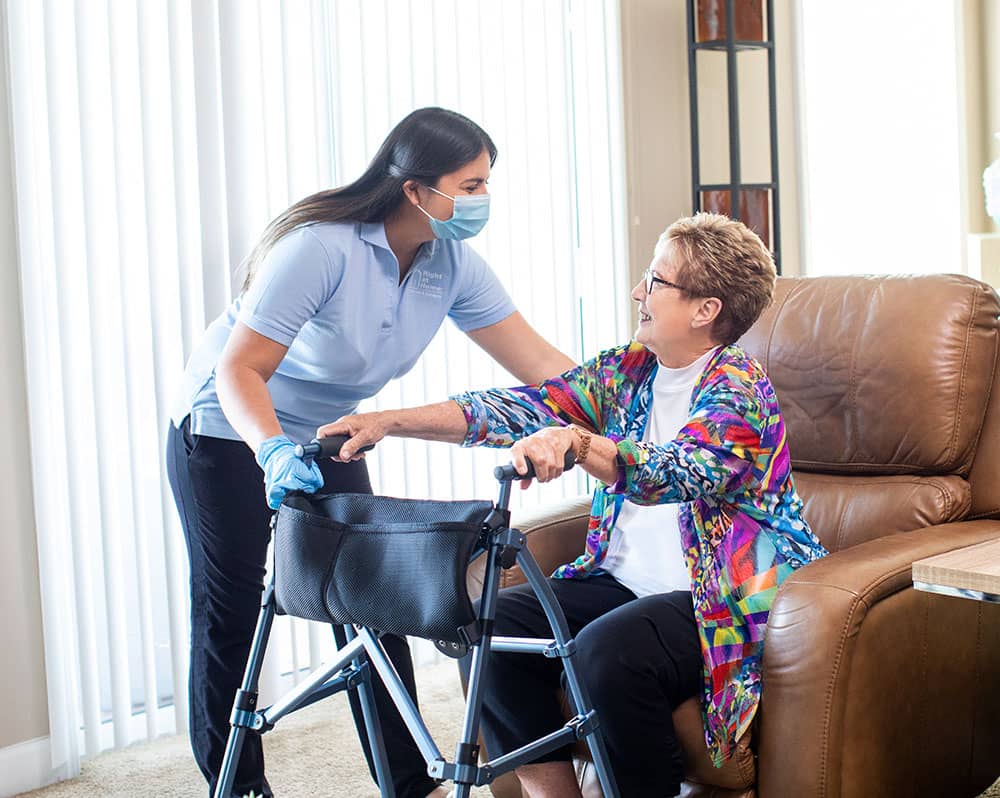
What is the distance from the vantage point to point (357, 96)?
9.46 ft

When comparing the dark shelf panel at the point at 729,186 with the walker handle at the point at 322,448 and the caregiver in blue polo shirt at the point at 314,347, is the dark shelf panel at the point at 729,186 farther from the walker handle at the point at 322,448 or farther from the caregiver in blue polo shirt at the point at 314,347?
the walker handle at the point at 322,448

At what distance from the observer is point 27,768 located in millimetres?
2434

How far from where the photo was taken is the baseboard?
2402 mm

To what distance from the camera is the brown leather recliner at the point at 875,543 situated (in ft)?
5.47

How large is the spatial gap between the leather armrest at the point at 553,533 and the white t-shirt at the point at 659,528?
9.6 inches

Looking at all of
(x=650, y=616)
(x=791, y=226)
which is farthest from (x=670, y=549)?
(x=791, y=226)

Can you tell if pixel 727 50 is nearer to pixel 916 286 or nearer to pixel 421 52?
pixel 421 52

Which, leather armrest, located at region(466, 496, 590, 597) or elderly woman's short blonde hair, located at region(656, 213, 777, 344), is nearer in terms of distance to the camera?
elderly woman's short blonde hair, located at region(656, 213, 777, 344)

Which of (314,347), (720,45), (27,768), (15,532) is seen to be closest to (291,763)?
(27,768)

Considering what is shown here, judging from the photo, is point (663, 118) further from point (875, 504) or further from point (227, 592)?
point (227, 592)

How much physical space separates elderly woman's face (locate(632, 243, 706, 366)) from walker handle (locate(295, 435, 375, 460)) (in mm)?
521

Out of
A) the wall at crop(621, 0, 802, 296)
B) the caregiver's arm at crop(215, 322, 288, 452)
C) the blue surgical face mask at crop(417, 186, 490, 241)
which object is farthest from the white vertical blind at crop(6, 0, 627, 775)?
the blue surgical face mask at crop(417, 186, 490, 241)

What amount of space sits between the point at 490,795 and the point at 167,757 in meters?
0.75

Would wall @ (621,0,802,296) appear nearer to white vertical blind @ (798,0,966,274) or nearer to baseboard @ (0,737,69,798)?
white vertical blind @ (798,0,966,274)
